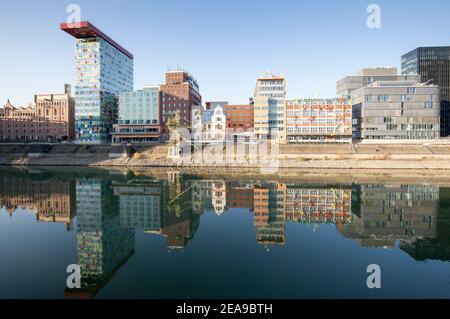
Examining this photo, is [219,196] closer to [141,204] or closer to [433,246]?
[141,204]

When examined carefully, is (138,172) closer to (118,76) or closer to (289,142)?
(289,142)

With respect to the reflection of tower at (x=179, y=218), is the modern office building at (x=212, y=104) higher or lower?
higher

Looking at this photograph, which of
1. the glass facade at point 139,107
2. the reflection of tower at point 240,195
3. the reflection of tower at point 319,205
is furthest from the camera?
the glass facade at point 139,107

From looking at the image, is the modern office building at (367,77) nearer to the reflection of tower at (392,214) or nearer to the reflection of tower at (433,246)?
the reflection of tower at (392,214)

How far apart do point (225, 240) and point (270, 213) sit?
12.5 meters

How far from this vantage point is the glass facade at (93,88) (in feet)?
373

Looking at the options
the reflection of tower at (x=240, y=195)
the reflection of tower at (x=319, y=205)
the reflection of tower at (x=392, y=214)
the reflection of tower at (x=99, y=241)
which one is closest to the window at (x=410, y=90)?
the reflection of tower at (x=392, y=214)

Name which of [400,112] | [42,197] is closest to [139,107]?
[42,197]

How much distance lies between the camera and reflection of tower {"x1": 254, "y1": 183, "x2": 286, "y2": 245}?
29.7m

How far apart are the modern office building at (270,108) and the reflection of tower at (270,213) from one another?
4472cm

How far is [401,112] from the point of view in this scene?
9944cm

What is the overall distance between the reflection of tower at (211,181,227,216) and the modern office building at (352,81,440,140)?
67.0 meters

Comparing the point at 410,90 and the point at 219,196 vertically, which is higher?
the point at 410,90
